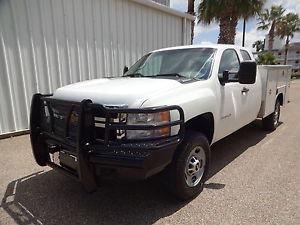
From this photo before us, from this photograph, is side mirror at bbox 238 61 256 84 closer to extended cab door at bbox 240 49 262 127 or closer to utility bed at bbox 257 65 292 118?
extended cab door at bbox 240 49 262 127

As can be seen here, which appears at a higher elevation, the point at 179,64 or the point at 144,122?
the point at 179,64

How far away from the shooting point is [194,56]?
13.5 feet

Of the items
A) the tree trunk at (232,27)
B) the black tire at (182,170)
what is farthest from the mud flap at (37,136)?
the tree trunk at (232,27)

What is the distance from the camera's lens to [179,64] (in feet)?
13.5

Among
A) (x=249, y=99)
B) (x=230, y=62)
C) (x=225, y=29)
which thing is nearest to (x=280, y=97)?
(x=249, y=99)

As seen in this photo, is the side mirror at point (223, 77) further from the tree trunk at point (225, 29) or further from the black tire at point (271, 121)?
the tree trunk at point (225, 29)

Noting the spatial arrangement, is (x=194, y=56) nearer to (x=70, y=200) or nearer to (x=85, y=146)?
(x=85, y=146)

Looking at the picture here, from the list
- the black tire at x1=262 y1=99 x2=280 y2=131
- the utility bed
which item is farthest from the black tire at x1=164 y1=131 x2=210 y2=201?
the black tire at x1=262 y1=99 x2=280 y2=131

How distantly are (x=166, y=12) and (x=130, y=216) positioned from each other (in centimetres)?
791

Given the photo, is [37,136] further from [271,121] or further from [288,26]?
[288,26]

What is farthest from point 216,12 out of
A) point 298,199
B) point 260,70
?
point 298,199

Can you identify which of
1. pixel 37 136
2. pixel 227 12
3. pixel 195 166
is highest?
pixel 227 12

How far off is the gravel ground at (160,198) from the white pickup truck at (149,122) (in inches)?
12.5

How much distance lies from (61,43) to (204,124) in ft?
15.4
